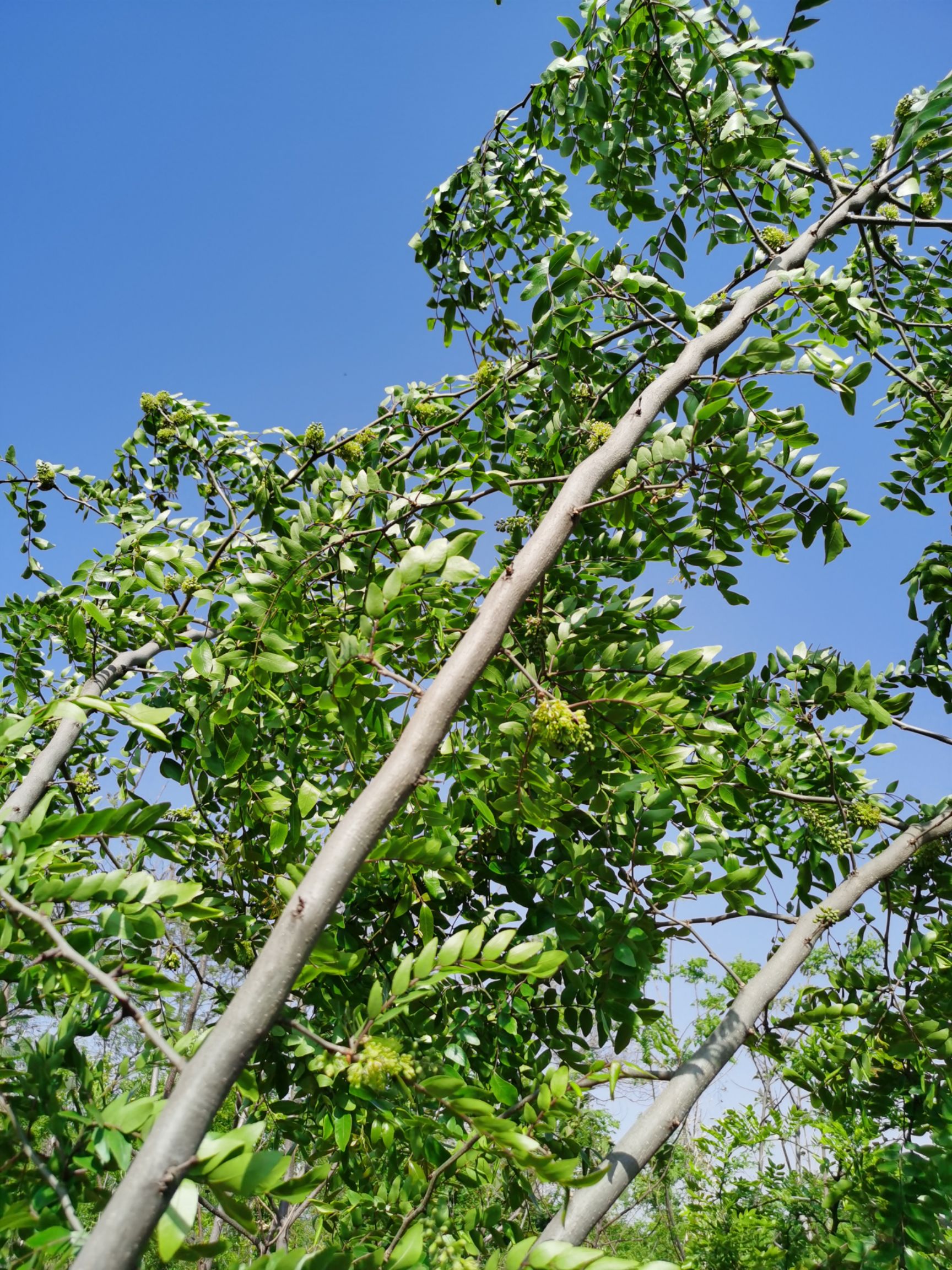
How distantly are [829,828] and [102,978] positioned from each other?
1.91 meters

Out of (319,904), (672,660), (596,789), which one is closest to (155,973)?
(319,904)

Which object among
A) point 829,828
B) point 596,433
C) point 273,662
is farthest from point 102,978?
point 829,828

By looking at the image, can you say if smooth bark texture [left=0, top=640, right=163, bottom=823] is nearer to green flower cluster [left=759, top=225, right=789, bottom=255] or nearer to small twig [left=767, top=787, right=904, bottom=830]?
small twig [left=767, top=787, right=904, bottom=830]

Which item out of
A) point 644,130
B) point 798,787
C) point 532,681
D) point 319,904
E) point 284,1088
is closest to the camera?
point 319,904

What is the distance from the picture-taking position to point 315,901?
94 cm

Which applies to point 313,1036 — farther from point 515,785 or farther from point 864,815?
point 864,815

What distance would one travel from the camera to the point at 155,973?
3.39 ft

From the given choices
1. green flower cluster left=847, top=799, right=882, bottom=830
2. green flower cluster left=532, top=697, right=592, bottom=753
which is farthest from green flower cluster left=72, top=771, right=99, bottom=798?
green flower cluster left=847, top=799, right=882, bottom=830

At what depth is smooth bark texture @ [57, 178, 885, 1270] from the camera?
0.78 m

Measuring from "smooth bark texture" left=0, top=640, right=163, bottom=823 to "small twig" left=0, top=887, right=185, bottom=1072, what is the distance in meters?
1.04

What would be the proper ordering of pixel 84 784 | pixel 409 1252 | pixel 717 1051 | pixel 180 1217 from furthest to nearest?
1. pixel 84 784
2. pixel 717 1051
3. pixel 409 1252
4. pixel 180 1217

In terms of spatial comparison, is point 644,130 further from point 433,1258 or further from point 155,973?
point 433,1258

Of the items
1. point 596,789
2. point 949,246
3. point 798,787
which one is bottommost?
point 596,789

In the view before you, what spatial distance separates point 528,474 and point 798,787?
1.28m
